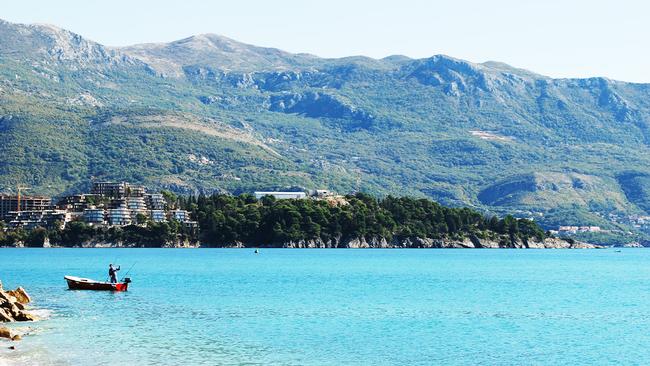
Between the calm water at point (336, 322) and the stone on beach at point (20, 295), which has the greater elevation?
the stone on beach at point (20, 295)

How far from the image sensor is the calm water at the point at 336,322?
5853 cm

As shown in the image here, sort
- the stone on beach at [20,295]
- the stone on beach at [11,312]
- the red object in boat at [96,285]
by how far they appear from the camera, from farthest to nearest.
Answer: the red object in boat at [96,285], the stone on beach at [20,295], the stone on beach at [11,312]

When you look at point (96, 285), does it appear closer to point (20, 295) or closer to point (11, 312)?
point (20, 295)

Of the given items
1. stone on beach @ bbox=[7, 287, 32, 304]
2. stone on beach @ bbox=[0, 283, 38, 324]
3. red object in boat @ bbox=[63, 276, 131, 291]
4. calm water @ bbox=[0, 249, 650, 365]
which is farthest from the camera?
red object in boat @ bbox=[63, 276, 131, 291]

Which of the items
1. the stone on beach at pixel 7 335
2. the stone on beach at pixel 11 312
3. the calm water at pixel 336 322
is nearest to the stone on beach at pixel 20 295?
the calm water at pixel 336 322

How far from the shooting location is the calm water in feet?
192

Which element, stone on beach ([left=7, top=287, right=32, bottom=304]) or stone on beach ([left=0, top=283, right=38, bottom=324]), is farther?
stone on beach ([left=7, top=287, right=32, bottom=304])

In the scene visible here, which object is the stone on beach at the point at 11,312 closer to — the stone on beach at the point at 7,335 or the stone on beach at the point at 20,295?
the stone on beach at the point at 20,295

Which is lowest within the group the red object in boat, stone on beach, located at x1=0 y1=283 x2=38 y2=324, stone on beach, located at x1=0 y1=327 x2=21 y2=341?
stone on beach, located at x1=0 y1=327 x2=21 y2=341

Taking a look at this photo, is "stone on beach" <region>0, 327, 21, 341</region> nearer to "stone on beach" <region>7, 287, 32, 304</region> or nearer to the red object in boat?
"stone on beach" <region>7, 287, 32, 304</region>

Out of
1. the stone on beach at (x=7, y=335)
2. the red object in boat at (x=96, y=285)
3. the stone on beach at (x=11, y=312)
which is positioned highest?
the red object in boat at (x=96, y=285)

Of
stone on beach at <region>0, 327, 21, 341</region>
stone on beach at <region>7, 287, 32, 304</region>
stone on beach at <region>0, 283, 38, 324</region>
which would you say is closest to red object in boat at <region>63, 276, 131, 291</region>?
stone on beach at <region>7, 287, 32, 304</region>

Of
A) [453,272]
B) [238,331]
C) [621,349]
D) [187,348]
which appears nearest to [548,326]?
[621,349]

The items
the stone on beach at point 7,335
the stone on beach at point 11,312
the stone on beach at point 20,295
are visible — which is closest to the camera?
the stone on beach at point 7,335
